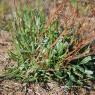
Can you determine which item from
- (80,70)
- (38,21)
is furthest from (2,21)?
(80,70)

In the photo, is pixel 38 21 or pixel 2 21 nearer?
pixel 38 21

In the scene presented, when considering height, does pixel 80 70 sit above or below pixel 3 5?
below

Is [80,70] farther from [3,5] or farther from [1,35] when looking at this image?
[3,5]

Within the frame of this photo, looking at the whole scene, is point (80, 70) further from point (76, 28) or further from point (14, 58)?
point (14, 58)

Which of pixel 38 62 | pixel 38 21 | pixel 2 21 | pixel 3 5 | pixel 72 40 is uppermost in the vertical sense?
pixel 3 5

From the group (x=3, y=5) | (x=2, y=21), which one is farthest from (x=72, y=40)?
(x=3, y=5)

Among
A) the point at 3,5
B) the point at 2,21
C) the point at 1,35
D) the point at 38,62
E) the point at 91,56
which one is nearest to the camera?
the point at 38,62

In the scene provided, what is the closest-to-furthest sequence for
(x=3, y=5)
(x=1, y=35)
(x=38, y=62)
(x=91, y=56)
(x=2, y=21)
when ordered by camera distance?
1. (x=38, y=62)
2. (x=91, y=56)
3. (x=1, y=35)
4. (x=2, y=21)
5. (x=3, y=5)
